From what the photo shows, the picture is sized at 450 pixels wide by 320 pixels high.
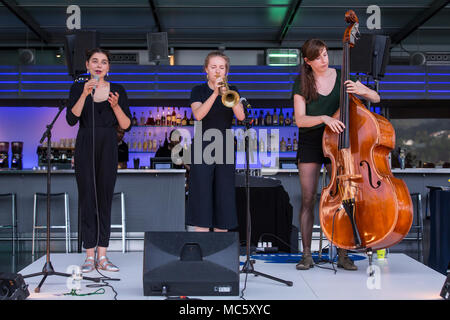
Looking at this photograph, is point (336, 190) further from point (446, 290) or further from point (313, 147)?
point (446, 290)

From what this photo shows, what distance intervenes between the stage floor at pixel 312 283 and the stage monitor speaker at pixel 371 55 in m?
2.05

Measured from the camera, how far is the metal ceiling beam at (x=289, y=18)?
7.22 m

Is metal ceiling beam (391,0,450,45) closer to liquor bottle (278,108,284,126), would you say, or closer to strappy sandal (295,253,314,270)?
liquor bottle (278,108,284,126)

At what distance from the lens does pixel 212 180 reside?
3.11m

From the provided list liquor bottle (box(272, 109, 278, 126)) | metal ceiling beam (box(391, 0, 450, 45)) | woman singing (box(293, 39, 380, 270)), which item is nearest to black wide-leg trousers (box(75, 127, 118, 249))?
woman singing (box(293, 39, 380, 270))

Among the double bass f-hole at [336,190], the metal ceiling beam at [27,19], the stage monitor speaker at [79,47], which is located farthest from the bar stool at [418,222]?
the metal ceiling beam at [27,19]

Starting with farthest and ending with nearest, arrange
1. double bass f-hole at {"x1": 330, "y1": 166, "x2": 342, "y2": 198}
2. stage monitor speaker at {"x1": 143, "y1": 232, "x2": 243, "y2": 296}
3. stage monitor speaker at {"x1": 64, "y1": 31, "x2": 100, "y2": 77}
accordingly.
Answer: stage monitor speaker at {"x1": 64, "y1": 31, "x2": 100, "y2": 77}
double bass f-hole at {"x1": 330, "y1": 166, "x2": 342, "y2": 198}
stage monitor speaker at {"x1": 143, "y1": 232, "x2": 243, "y2": 296}

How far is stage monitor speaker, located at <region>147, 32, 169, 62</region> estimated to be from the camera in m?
8.02

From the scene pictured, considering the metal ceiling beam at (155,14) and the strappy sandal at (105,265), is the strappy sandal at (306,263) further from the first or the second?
the metal ceiling beam at (155,14)

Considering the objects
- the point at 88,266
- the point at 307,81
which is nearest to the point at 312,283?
the point at 307,81

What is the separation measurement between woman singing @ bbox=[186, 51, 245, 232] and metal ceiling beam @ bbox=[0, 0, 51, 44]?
5317 millimetres

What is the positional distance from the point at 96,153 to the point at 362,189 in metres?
1.69

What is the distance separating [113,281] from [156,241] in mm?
546

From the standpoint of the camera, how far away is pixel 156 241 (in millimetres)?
2617
